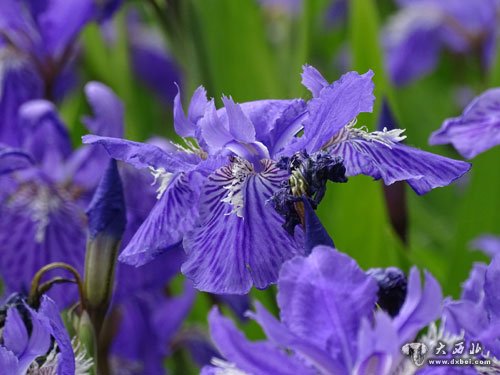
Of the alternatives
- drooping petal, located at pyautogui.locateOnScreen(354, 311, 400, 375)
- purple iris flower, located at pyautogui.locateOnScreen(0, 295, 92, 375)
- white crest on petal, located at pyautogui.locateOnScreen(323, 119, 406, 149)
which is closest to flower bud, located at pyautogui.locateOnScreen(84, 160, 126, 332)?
purple iris flower, located at pyautogui.locateOnScreen(0, 295, 92, 375)

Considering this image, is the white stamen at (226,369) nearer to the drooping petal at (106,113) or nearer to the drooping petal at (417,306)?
the drooping petal at (417,306)

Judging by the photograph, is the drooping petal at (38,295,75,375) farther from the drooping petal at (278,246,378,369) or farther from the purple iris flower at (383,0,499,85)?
the purple iris flower at (383,0,499,85)

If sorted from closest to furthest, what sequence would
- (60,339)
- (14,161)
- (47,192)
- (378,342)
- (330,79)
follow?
(378,342) < (60,339) < (14,161) < (47,192) < (330,79)

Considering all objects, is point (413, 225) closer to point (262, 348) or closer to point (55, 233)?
point (55, 233)

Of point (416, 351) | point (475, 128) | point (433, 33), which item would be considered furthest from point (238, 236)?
point (433, 33)

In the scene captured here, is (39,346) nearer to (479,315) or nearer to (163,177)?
(163,177)

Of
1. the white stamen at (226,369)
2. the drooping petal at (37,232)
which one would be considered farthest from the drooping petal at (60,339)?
the drooping petal at (37,232)
